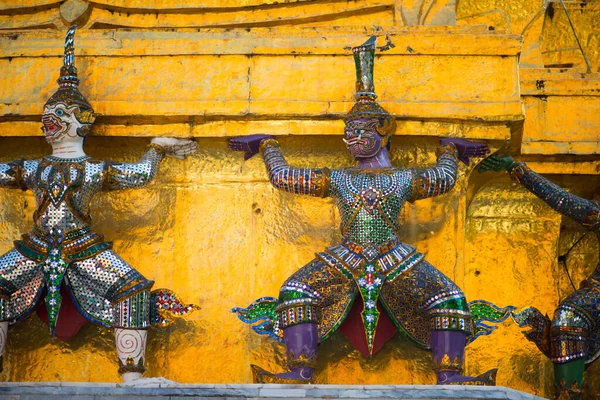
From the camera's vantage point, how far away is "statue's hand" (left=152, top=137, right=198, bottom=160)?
8.82m

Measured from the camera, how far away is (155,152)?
28.6ft

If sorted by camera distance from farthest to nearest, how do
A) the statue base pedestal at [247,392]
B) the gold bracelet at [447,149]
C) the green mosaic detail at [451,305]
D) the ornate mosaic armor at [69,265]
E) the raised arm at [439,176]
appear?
the gold bracelet at [447,149], the raised arm at [439,176], the ornate mosaic armor at [69,265], the green mosaic detail at [451,305], the statue base pedestal at [247,392]

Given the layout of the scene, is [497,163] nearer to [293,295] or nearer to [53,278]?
[293,295]

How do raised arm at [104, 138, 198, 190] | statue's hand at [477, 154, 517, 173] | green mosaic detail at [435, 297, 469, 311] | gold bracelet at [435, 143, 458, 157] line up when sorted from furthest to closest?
1. statue's hand at [477, 154, 517, 173]
2. gold bracelet at [435, 143, 458, 157]
3. raised arm at [104, 138, 198, 190]
4. green mosaic detail at [435, 297, 469, 311]

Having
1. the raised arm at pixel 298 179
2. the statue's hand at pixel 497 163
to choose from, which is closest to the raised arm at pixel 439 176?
the statue's hand at pixel 497 163

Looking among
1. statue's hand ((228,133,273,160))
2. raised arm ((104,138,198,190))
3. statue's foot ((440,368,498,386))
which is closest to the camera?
statue's foot ((440,368,498,386))

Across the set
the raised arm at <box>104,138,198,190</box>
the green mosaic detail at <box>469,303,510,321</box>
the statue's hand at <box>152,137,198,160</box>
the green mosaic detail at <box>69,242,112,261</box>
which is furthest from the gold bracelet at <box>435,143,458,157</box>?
the green mosaic detail at <box>69,242,112,261</box>

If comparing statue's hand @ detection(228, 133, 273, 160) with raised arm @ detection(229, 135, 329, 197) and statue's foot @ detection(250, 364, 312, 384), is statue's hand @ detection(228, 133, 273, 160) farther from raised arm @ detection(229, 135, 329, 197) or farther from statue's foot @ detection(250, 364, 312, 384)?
statue's foot @ detection(250, 364, 312, 384)

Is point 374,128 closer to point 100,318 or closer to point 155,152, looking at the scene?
point 155,152

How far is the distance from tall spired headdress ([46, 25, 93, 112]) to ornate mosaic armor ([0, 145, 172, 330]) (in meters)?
0.37

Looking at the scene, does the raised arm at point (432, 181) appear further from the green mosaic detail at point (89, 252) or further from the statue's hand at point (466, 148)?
the green mosaic detail at point (89, 252)

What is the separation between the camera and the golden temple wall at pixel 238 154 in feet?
28.7

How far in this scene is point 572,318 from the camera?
27.8 ft

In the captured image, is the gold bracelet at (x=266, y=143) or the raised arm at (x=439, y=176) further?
the gold bracelet at (x=266, y=143)
